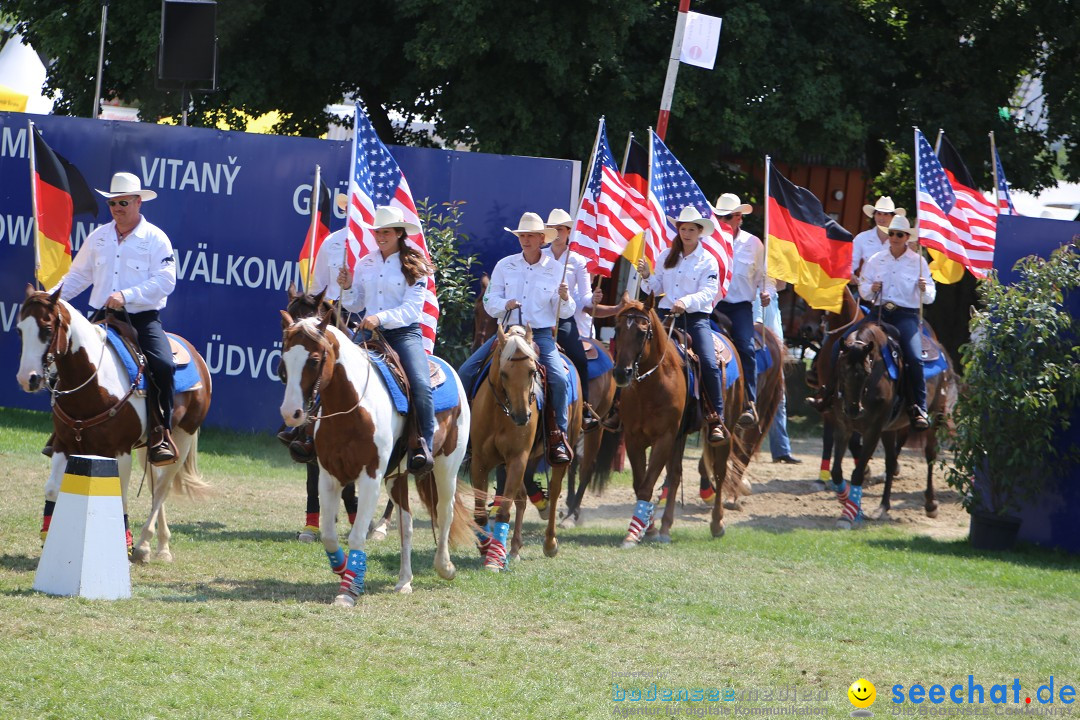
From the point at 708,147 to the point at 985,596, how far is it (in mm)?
10768

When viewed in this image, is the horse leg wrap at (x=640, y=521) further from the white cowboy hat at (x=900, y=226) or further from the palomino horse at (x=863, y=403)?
the white cowboy hat at (x=900, y=226)

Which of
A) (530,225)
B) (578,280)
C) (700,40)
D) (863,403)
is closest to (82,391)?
(530,225)

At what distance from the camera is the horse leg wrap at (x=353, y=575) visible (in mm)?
8375

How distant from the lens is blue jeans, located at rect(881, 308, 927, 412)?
1355 centimetres

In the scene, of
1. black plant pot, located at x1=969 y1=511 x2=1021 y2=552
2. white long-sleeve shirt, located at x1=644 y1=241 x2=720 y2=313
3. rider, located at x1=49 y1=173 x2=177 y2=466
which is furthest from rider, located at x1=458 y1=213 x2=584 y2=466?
black plant pot, located at x1=969 y1=511 x2=1021 y2=552

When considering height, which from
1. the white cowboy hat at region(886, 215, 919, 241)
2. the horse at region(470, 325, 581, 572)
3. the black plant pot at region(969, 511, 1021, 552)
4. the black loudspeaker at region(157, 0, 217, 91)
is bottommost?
the black plant pot at region(969, 511, 1021, 552)

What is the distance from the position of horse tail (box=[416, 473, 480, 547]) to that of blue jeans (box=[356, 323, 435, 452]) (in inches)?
15.7

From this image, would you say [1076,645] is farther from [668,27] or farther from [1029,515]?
[668,27]

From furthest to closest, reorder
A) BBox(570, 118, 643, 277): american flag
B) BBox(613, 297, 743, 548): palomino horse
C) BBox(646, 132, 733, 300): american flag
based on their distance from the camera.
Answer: BBox(646, 132, 733, 300): american flag → BBox(570, 118, 643, 277): american flag → BBox(613, 297, 743, 548): palomino horse

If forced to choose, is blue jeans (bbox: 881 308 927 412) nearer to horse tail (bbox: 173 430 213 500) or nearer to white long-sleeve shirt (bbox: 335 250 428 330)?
white long-sleeve shirt (bbox: 335 250 428 330)

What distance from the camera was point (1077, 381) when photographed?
37.8 ft

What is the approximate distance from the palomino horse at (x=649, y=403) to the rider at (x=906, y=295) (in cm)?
244

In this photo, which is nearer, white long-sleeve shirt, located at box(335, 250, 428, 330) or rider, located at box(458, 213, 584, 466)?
white long-sleeve shirt, located at box(335, 250, 428, 330)

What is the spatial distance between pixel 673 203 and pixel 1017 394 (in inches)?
144
